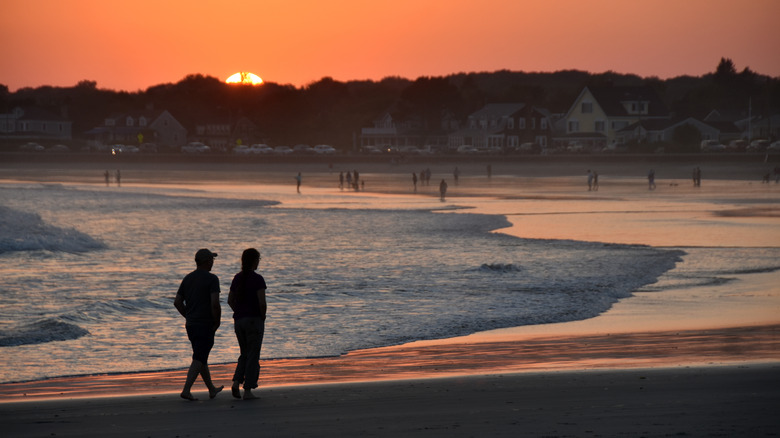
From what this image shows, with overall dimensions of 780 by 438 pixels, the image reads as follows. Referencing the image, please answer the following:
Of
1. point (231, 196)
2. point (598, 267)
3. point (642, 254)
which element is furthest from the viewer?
point (231, 196)

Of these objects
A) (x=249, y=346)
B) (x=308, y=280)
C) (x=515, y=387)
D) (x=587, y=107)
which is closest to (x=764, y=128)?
(x=587, y=107)

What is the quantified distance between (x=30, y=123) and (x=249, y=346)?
17725 centimetres

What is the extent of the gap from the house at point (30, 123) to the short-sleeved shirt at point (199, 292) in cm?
17089

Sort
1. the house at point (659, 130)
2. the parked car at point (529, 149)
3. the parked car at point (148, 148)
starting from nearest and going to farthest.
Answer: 1. the parked car at point (529, 149)
2. the house at point (659, 130)
3. the parked car at point (148, 148)

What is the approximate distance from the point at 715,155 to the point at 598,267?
8321cm

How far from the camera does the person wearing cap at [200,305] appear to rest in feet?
28.5

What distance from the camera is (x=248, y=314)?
8.83 meters

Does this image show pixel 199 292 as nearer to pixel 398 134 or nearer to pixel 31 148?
pixel 31 148

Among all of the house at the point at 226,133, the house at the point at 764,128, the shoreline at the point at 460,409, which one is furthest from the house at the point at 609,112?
the shoreline at the point at 460,409

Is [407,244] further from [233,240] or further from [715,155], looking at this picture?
[715,155]

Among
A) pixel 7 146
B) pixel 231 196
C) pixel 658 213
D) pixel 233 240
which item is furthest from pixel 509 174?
pixel 7 146

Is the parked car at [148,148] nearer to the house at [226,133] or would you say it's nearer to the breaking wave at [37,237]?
the house at [226,133]

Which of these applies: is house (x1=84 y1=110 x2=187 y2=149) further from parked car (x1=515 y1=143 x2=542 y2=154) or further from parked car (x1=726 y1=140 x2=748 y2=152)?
parked car (x1=726 y1=140 x2=748 y2=152)

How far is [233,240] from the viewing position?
30.0m
